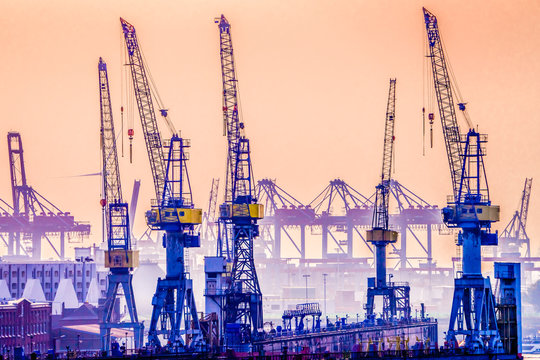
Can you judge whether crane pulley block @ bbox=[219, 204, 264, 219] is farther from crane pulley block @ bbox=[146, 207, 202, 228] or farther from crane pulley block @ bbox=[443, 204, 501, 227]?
crane pulley block @ bbox=[443, 204, 501, 227]

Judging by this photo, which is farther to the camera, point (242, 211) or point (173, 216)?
point (242, 211)

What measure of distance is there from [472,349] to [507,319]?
18.4 ft

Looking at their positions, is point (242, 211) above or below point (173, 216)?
above

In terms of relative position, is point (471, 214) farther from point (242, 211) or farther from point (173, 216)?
point (173, 216)

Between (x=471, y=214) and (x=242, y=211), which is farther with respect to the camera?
(x=242, y=211)

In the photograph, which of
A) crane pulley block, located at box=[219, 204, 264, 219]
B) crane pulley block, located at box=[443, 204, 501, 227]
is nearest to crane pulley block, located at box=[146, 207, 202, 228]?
crane pulley block, located at box=[219, 204, 264, 219]

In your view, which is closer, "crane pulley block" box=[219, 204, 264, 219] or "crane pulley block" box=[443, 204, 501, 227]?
"crane pulley block" box=[443, 204, 501, 227]

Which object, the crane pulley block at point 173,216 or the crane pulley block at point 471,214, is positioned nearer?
the crane pulley block at point 471,214

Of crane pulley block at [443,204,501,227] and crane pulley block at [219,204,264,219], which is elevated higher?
crane pulley block at [219,204,264,219]

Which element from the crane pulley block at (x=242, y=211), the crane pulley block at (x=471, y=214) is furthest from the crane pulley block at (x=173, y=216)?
the crane pulley block at (x=471, y=214)

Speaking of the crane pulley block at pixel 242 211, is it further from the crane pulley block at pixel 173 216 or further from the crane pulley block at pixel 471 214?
the crane pulley block at pixel 471 214

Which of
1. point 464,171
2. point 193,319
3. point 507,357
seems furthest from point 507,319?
point 193,319

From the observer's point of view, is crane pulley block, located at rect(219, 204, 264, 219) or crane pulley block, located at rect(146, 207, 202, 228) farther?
crane pulley block, located at rect(219, 204, 264, 219)

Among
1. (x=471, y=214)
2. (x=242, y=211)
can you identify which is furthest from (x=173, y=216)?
(x=471, y=214)
